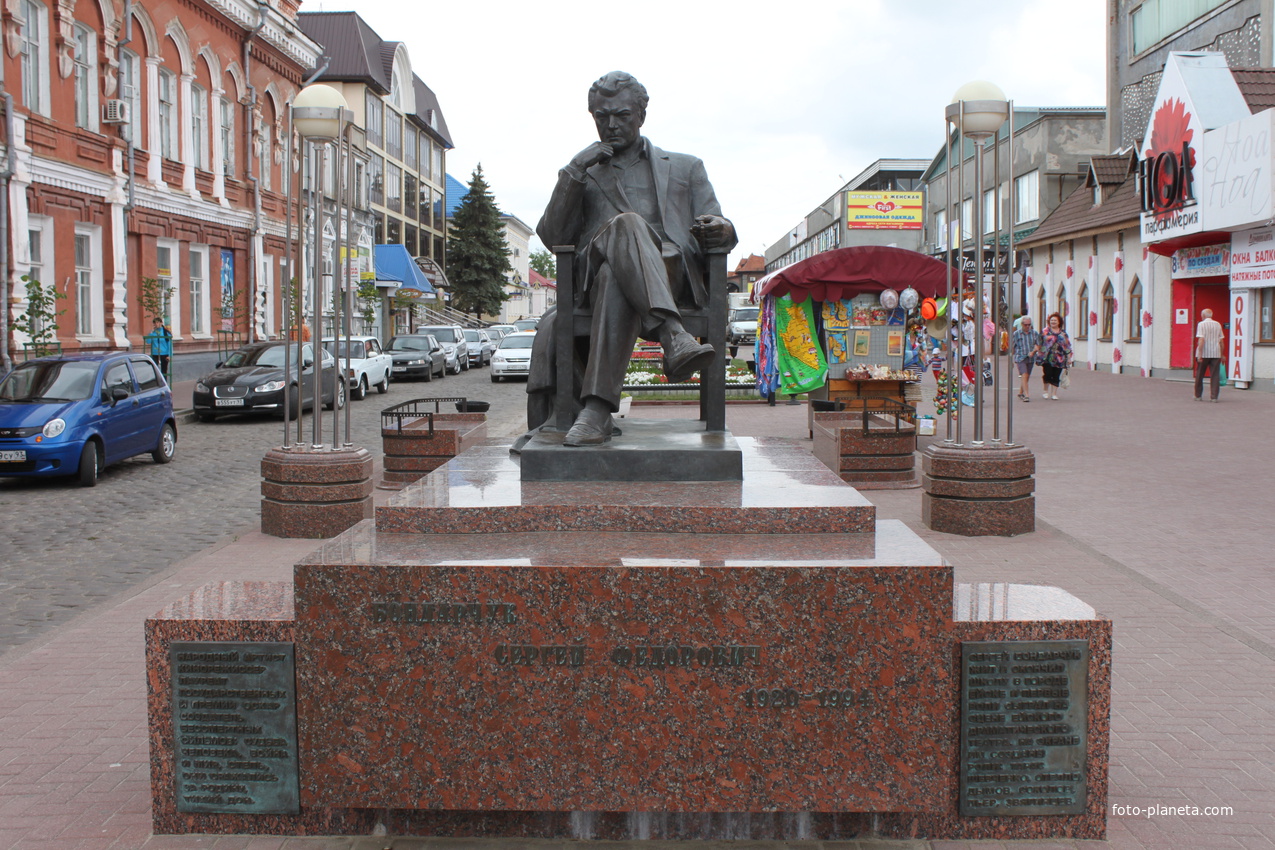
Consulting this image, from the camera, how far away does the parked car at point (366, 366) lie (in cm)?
2536

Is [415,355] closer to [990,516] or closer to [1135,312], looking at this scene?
[1135,312]

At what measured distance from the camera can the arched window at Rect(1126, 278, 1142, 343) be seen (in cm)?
3092

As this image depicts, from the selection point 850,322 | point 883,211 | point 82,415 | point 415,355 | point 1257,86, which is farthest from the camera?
point 883,211

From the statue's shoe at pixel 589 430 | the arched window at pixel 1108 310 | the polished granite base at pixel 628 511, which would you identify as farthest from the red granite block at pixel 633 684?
the arched window at pixel 1108 310

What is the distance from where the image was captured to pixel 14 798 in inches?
153

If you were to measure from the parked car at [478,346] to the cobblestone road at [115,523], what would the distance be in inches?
983

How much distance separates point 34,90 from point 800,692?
2335 cm

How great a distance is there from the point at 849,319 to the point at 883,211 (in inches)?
2407

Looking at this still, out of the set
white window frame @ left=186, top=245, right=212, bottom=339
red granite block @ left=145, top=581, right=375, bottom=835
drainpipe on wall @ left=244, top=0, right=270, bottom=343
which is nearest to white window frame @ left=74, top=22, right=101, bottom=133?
white window frame @ left=186, top=245, right=212, bottom=339

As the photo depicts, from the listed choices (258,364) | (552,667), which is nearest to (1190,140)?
(258,364)

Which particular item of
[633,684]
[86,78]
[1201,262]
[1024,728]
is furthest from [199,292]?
[1024,728]

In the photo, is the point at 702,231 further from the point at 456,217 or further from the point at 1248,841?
the point at 456,217

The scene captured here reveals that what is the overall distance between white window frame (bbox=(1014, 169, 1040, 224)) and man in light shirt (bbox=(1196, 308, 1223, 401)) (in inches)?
744

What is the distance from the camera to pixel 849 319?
1630 cm
